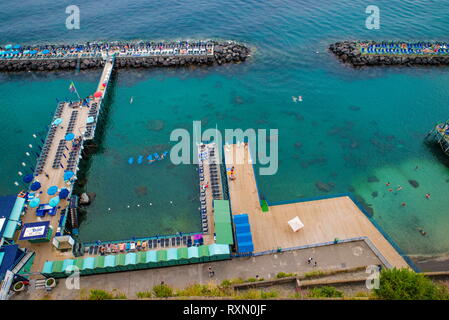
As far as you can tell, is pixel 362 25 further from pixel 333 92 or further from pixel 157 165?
pixel 157 165

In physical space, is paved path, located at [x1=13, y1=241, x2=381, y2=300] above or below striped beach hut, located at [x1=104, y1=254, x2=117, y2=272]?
below

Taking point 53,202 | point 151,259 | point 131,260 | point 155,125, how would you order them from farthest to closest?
point 155,125, point 53,202, point 151,259, point 131,260

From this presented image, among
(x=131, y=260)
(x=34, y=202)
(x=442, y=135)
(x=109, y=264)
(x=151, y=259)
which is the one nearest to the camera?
(x=109, y=264)

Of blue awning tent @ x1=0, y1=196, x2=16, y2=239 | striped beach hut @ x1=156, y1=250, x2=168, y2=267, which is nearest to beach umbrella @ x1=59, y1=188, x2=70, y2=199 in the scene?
blue awning tent @ x1=0, y1=196, x2=16, y2=239

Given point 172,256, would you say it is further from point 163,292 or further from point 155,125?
point 155,125

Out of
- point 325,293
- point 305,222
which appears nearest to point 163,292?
Answer: point 325,293

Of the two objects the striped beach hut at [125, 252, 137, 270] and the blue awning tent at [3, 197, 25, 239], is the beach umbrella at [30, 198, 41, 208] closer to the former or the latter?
the blue awning tent at [3, 197, 25, 239]

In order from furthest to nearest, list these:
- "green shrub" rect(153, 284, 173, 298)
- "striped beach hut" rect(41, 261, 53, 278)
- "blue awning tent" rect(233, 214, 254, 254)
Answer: "blue awning tent" rect(233, 214, 254, 254), "striped beach hut" rect(41, 261, 53, 278), "green shrub" rect(153, 284, 173, 298)
